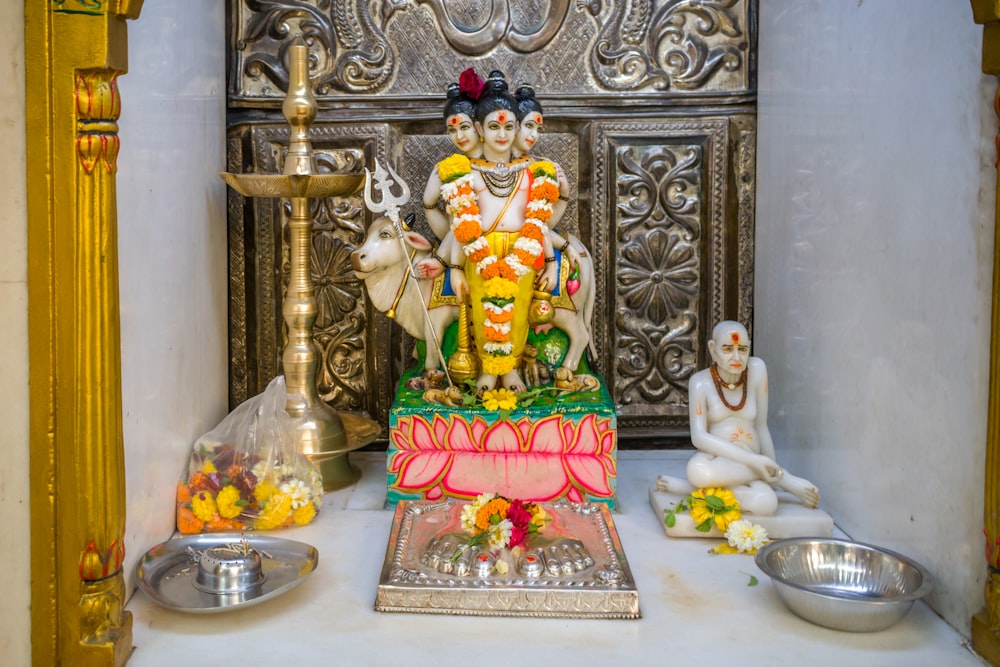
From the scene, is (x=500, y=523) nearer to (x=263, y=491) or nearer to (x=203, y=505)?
(x=263, y=491)

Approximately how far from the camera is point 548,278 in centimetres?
467

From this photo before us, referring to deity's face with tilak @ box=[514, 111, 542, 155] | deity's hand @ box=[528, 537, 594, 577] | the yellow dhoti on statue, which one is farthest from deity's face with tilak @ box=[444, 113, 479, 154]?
deity's hand @ box=[528, 537, 594, 577]

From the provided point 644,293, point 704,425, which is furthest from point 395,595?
point 644,293

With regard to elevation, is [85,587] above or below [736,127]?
below

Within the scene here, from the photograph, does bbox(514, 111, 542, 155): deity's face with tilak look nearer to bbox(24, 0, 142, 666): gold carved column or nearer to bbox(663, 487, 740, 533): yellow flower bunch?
bbox(663, 487, 740, 533): yellow flower bunch

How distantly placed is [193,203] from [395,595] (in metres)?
1.99

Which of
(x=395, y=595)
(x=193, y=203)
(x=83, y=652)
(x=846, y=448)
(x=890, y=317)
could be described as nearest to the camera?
(x=83, y=652)

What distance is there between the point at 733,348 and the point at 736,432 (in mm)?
338

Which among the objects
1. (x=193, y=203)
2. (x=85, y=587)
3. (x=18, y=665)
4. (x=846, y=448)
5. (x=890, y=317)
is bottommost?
(x=18, y=665)

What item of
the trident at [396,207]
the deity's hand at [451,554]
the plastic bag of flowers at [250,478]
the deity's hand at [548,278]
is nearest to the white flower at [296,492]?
the plastic bag of flowers at [250,478]

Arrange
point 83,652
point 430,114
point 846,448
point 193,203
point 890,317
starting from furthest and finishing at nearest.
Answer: point 430,114
point 193,203
point 846,448
point 890,317
point 83,652

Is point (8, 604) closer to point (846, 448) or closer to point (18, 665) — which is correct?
point (18, 665)

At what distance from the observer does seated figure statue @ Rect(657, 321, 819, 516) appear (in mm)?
4164

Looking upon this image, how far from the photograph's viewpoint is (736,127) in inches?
208
